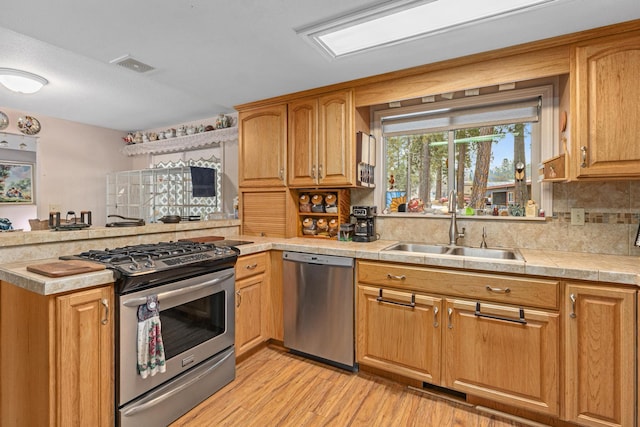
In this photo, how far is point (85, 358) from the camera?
1.47 m

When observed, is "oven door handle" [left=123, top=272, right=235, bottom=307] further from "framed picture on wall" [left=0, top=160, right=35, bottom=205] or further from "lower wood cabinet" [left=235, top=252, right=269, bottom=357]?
"framed picture on wall" [left=0, top=160, right=35, bottom=205]

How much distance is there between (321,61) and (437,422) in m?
2.42

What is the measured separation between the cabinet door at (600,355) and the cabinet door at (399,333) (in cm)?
68

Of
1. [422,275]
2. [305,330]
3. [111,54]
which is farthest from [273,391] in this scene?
[111,54]

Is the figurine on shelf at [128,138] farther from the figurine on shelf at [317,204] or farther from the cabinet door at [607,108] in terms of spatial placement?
the cabinet door at [607,108]

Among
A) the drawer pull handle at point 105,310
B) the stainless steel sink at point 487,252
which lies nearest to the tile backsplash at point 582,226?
the stainless steel sink at point 487,252

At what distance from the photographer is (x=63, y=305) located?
139 cm

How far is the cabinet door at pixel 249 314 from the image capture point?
2.37 metres

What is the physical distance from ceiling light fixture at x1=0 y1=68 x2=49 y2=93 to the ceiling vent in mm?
1243

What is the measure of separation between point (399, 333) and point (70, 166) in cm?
507

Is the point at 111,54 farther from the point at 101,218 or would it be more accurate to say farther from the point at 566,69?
the point at 101,218

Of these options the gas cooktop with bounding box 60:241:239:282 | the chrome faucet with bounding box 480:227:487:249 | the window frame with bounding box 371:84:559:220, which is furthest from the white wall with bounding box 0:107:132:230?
the chrome faucet with bounding box 480:227:487:249

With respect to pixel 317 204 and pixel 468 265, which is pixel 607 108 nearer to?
pixel 468 265

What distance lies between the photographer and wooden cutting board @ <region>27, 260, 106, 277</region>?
4.70 ft
